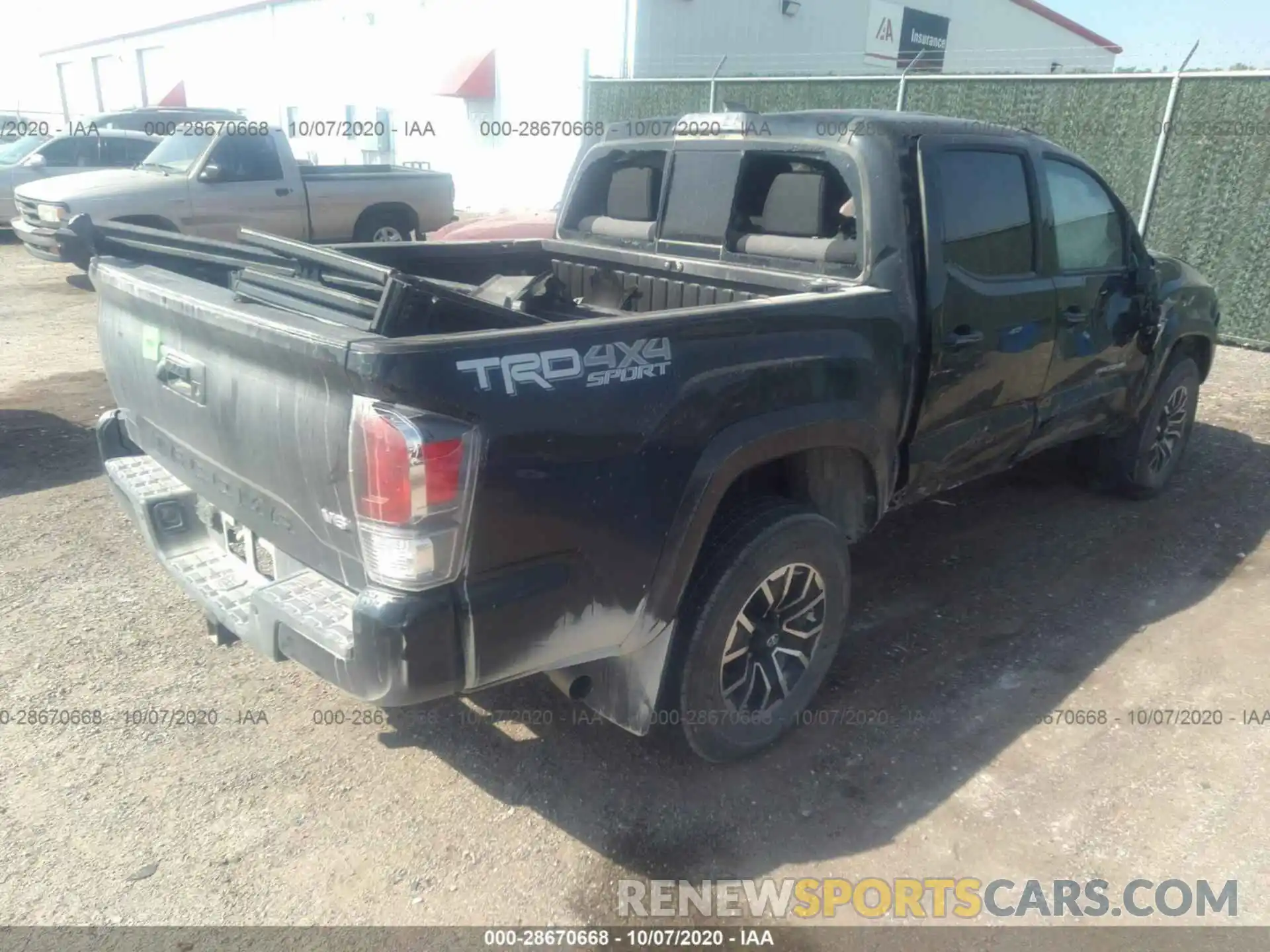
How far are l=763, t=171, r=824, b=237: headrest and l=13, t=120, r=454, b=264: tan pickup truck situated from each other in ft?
25.1

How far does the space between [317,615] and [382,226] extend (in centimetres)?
1081

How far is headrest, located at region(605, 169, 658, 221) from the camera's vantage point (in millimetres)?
4172

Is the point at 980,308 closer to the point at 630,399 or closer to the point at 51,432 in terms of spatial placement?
the point at 630,399

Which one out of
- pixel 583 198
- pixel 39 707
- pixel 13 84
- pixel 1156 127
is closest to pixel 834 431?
pixel 583 198

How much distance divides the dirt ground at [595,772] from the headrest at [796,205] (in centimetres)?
170

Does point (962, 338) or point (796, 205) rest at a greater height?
point (796, 205)

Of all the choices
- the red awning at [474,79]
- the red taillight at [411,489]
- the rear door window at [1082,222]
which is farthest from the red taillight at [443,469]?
the red awning at [474,79]

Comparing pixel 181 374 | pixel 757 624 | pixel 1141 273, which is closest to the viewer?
pixel 181 374

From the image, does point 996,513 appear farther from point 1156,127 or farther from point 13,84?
point 13,84

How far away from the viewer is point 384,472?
6.90ft

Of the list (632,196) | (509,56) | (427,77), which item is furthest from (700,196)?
(427,77)

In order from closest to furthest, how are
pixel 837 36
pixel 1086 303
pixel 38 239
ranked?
pixel 1086 303
pixel 38 239
pixel 837 36

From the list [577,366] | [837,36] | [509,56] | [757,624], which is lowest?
[757,624]

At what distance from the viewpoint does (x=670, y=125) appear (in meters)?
4.09
